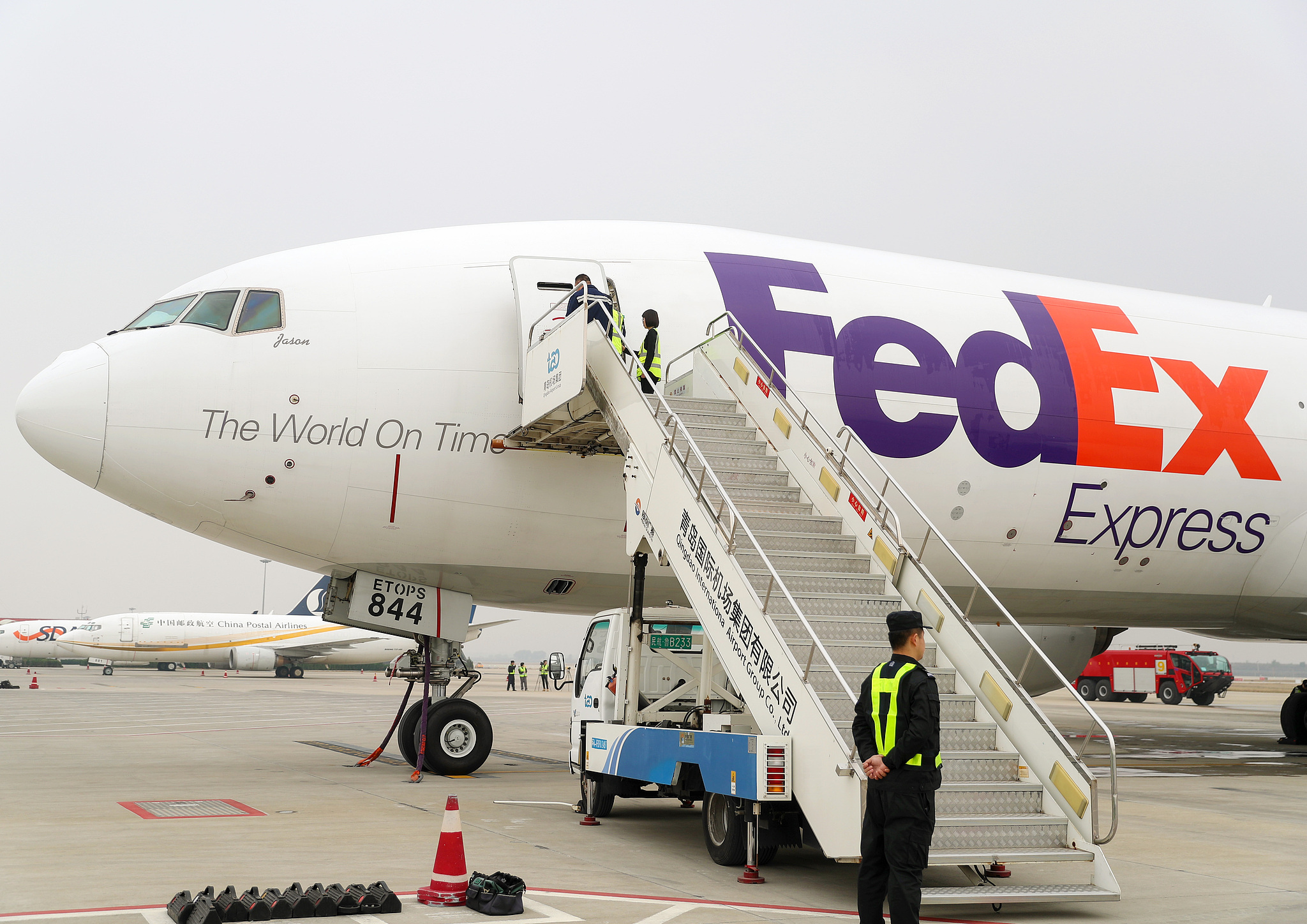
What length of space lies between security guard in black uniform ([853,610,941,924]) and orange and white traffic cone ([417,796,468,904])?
2.21 metres

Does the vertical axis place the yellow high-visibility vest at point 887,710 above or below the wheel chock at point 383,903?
above

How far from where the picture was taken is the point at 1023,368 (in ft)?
42.5

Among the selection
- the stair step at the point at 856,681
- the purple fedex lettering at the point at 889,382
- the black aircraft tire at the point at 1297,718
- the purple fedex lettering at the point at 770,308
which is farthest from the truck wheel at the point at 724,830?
the black aircraft tire at the point at 1297,718

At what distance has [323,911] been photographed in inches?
224

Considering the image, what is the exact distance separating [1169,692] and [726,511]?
127 feet

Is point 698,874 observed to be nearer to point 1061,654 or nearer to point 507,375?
point 507,375

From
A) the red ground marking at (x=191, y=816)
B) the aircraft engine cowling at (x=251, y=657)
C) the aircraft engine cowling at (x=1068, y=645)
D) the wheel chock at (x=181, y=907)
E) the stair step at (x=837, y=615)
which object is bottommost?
the aircraft engine cowling at (x=251, y=657)

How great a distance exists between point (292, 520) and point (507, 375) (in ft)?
8.60

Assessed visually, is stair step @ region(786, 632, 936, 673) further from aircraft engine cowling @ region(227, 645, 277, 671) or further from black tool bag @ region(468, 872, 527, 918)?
aircraft engine cowling @ region(227, 645, 277, 671)

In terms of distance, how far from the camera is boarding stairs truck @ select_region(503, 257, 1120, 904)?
671 centimetres

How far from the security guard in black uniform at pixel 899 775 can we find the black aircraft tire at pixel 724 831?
2226mm

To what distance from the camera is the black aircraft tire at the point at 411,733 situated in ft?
42.1

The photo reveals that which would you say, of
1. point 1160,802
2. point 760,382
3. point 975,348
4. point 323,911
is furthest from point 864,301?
point 323,911

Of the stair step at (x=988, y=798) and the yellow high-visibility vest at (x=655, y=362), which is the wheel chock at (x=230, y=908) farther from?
the yellow high-visibility vest at (x=655, y=362)
